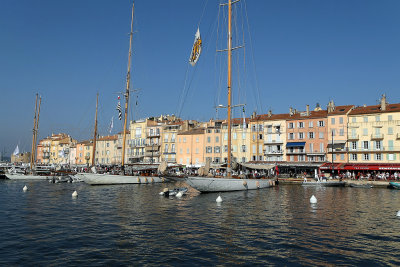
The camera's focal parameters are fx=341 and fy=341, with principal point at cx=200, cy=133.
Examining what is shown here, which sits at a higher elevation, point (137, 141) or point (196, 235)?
point (137, 141)

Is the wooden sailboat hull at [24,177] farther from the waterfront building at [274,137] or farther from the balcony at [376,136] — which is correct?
the balcony at [376,136]

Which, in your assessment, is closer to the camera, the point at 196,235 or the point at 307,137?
the point at 196,235

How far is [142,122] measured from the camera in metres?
103

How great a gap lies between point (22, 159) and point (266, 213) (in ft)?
499

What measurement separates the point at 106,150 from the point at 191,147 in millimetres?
37832

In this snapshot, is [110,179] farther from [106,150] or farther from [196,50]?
[106,150]

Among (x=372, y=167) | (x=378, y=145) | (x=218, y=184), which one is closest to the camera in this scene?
(x=218, y=184)

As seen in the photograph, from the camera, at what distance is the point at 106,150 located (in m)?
113

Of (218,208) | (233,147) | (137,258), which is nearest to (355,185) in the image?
(233,147)

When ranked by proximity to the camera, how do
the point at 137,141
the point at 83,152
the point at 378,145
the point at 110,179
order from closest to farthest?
the point at 110,179, the point at 378,145, the point at 137,141, the point at 83,152

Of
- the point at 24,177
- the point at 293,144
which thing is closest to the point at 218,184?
the point at 293,144

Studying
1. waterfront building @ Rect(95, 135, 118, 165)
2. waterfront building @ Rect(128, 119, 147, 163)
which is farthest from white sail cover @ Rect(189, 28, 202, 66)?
waterfront building @ Rect(95, 135, 118, 165)

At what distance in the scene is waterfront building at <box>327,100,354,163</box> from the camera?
6919 centimetres

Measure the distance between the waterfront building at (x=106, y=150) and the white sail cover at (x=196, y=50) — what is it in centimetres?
7650
